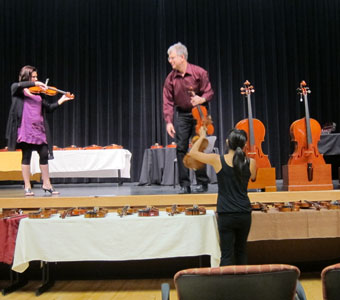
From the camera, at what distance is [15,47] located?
27.0ft

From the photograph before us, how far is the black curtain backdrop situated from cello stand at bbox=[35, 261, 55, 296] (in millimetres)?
4666

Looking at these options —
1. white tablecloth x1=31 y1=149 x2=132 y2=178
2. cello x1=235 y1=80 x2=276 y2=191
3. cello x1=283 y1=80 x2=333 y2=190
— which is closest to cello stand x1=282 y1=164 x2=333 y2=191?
cello x1=283 y1=80 x2=333 y2=190

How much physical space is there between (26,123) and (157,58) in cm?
505

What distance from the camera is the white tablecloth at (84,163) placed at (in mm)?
5555

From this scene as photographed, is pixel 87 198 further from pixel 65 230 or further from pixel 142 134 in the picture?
pixel 142 134

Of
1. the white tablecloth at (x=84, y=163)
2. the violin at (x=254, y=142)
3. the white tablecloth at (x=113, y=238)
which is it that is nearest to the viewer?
the white tablecloth at (x=113, y=238)

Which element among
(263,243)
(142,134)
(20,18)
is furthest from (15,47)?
(263,243)

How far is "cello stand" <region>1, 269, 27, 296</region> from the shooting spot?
2.96 m

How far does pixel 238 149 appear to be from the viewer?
226cm

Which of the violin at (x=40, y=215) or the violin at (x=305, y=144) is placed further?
the violin at (x=305, y=144)

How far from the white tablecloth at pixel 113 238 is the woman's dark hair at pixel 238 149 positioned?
0.68 m

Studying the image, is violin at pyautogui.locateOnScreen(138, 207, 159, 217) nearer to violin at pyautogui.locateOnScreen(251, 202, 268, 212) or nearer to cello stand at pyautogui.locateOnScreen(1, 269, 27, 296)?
violin at pyautogui.locateOnScreen(251, 202, 268, 212)

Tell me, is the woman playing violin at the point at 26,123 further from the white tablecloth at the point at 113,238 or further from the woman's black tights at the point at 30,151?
the white tablecloth at the point at 113,238

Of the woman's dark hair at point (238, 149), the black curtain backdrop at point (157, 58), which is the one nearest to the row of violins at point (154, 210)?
the woman's dark hair at point (238, 149)
